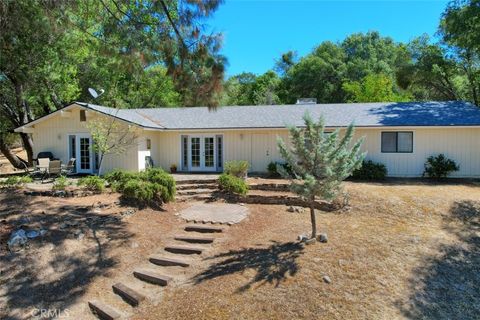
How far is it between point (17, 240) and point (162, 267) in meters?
3.25

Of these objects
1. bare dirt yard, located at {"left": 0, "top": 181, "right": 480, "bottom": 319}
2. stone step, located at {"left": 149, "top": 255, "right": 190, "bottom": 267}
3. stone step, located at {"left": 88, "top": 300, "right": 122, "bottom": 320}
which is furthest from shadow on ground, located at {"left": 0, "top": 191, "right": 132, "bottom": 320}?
stone step, located at {"left": 149, "top": 255, "right": 190, "bottom": 267}

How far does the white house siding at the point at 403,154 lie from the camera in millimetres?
15727

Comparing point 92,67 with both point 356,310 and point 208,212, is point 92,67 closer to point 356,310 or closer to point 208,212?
point 208,212

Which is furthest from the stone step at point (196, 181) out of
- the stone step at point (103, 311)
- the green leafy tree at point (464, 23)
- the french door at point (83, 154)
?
the green leafy tree at point (464, 23)

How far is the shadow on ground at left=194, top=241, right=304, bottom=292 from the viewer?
6.44 m

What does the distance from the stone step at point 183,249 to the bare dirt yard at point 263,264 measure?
24cm

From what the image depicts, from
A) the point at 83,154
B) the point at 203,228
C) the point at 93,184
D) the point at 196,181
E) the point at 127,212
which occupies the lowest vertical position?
the point at 203,228

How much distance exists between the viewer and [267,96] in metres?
35.8

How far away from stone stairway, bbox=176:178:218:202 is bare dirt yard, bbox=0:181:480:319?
85.8 inches

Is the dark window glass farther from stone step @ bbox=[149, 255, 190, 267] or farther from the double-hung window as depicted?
the double-hung window

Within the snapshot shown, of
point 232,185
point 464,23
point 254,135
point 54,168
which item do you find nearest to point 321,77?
point 464,23

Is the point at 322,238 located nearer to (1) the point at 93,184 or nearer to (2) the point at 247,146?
(1) the point at 93,184

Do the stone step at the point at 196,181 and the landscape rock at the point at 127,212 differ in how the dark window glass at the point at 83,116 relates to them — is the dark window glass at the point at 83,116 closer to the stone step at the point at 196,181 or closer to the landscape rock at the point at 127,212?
the stone step at the point at 196,181

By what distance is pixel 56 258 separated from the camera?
7.18 metres
